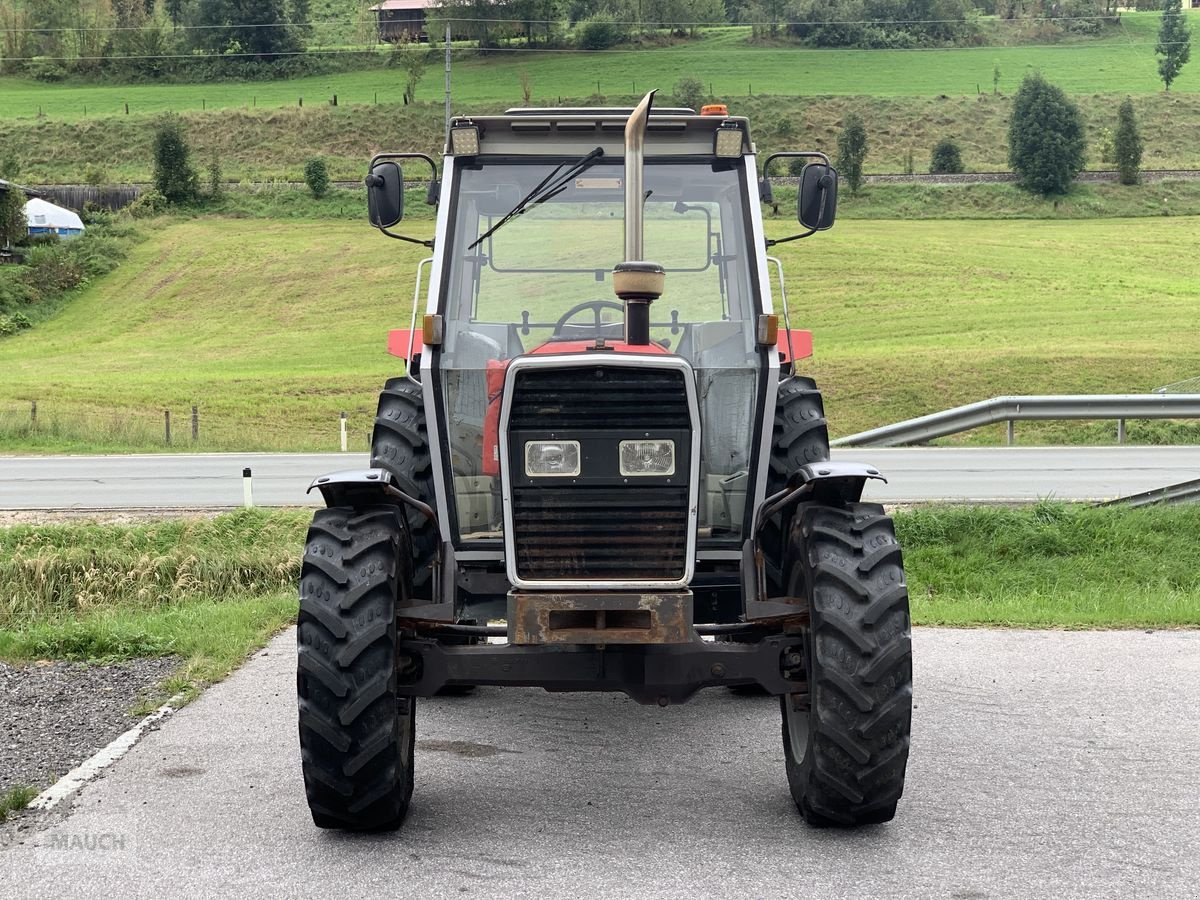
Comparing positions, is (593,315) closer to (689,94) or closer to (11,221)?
(11,221)

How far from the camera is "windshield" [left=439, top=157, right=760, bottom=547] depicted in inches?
248

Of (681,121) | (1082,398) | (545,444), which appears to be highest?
(681,121)

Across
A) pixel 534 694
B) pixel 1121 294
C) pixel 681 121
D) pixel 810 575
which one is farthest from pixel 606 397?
pixel 1121 294

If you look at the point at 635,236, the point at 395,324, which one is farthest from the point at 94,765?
the point at 395,324

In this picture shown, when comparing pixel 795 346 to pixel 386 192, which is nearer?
pixel 386 192

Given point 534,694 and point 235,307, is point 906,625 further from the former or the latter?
point 235,307

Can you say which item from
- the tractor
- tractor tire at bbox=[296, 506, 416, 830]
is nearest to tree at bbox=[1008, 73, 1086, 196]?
the tractor

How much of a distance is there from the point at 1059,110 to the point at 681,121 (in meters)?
71.1

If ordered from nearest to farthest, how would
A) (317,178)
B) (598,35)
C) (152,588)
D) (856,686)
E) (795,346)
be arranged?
(856,686) → (795,346) → (152,588) → (317,178) → (598,35)

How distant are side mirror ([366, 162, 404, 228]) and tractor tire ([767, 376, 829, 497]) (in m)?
1.92

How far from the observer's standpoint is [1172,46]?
10000cm

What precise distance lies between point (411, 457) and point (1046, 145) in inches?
2692

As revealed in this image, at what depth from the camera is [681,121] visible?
639 cm

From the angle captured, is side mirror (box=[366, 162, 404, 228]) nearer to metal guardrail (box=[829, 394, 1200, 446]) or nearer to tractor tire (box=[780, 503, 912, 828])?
tractor tire (box=[780, 503, 912, 828])
